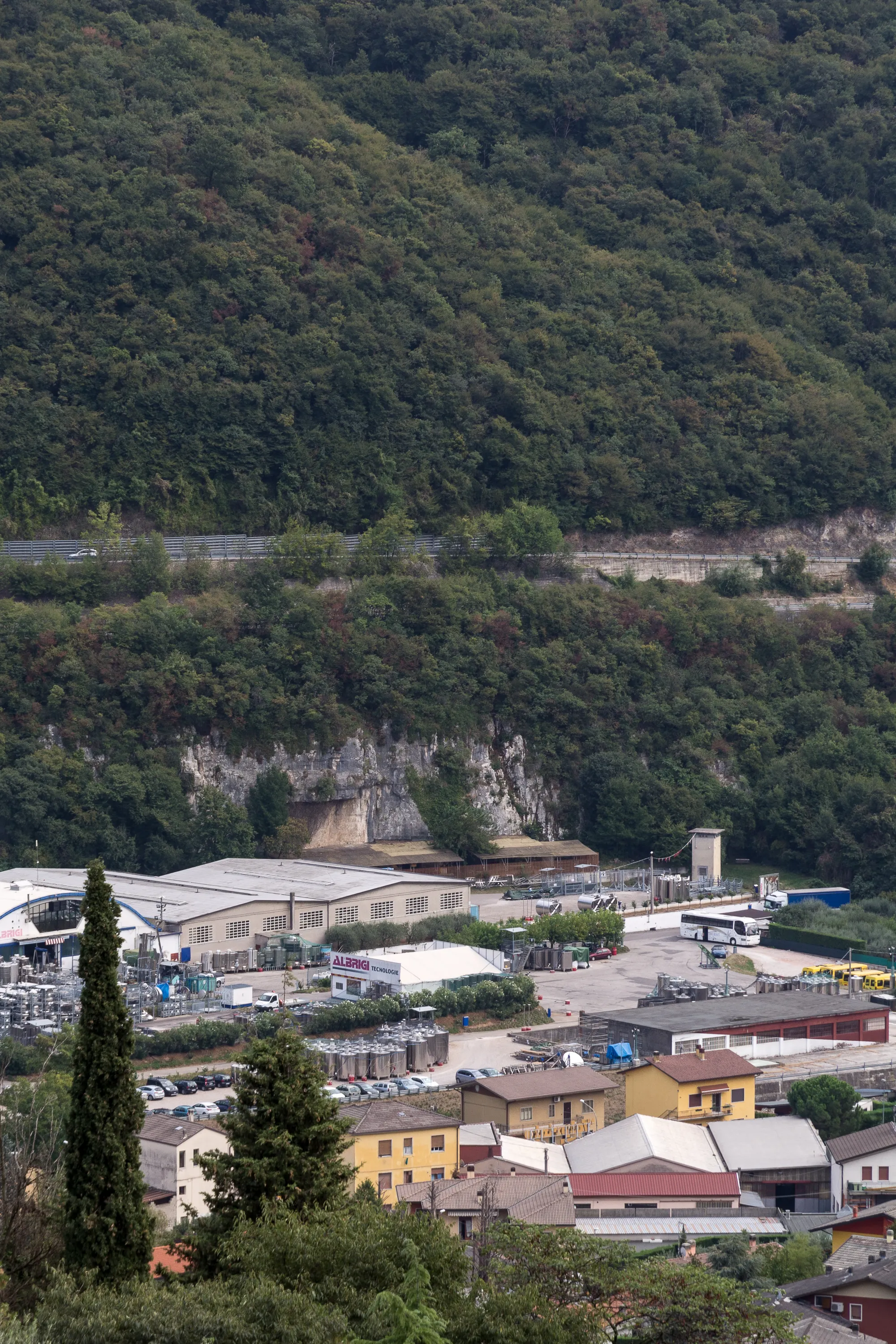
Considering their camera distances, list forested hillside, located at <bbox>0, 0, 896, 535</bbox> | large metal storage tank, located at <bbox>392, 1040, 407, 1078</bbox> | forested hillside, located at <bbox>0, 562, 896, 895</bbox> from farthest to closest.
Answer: forested hillside, located at <bbox>0, 0, 896, 535</bbox> → forested hillside, located at <bbox>0, 562, 896, 895</bbox> → large metal storage tank, located at <bbox>392, 1040, 407, 1078</bbox>

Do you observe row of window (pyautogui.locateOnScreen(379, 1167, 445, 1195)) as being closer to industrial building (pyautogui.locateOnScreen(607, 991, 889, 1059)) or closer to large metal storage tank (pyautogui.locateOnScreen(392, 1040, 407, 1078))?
large metal storage tank (pyautogui.locateOnScreen(392, 1040, 407, 1078))

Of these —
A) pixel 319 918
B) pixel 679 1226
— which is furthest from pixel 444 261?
pixel 679 1226

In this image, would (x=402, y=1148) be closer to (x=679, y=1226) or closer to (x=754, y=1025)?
(x=679, y=1226)

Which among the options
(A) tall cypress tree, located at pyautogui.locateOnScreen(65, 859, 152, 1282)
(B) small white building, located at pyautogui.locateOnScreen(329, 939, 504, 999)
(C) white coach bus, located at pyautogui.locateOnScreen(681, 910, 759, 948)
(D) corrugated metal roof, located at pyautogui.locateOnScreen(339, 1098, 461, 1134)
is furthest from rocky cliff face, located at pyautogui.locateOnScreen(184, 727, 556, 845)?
(A) tall cypress tree, located at pyautogui.locateOnScreen(65, 859, 152, 1282)

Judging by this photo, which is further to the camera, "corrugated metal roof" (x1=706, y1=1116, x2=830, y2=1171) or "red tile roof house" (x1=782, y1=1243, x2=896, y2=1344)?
"corrugated metal roof" (x1=706, y1=1116, x2=830, y2=1171)

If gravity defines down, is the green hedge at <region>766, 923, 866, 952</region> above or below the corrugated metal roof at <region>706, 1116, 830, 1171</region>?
below

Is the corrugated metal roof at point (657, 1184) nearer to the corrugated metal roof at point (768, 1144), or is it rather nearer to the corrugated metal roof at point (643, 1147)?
the corrugated metal roof at point (643, 1147)

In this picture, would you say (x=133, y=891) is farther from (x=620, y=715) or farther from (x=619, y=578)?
(x=619, y=578)

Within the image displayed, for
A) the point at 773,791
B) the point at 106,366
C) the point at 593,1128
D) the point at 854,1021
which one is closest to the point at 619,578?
the point at 773,791
